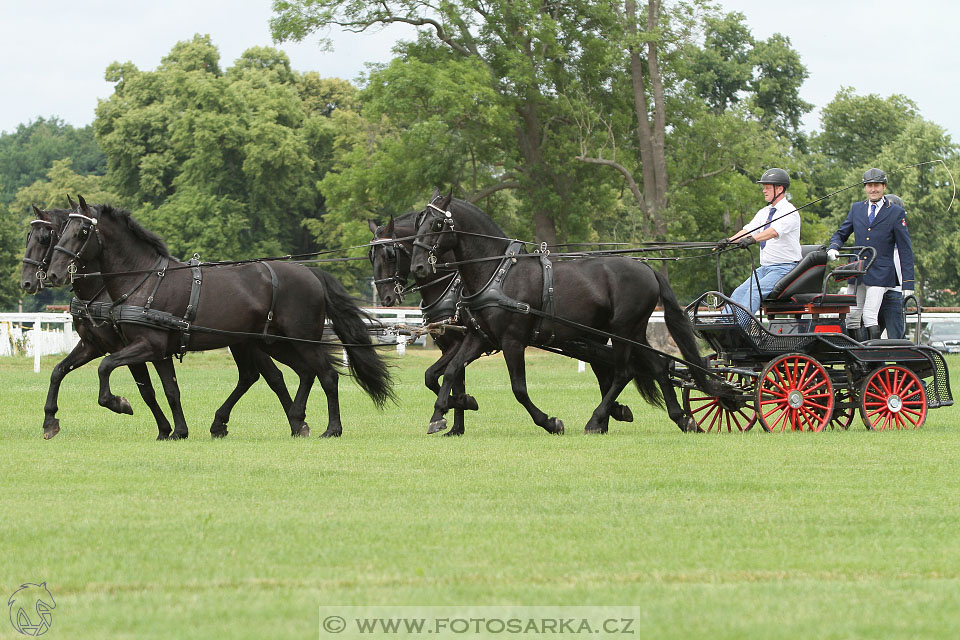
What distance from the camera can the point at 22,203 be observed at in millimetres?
76250

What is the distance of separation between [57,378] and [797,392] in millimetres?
7067

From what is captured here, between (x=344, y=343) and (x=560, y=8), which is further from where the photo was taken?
(x=560, y=8)

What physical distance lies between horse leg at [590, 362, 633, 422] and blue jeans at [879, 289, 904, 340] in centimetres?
271

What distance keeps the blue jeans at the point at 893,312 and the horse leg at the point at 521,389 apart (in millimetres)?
3441

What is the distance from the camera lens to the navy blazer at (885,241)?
42.5 feet

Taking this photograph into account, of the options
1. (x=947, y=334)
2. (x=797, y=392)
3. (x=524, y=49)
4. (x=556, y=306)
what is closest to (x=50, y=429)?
(x=556, y=306)

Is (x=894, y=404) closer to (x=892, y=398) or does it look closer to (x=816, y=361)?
(x=892, y=398)

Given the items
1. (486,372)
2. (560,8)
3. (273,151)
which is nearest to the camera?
(486,372)

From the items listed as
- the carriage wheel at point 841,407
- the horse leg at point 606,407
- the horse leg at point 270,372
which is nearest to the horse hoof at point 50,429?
the horse leg at point 270,372

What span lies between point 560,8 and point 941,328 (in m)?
16.4

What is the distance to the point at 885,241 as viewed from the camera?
42.7 feet

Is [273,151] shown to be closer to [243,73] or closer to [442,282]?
[243,73]

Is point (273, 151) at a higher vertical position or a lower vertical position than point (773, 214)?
higher

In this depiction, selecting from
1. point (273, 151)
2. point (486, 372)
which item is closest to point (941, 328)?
point (486, 372)
